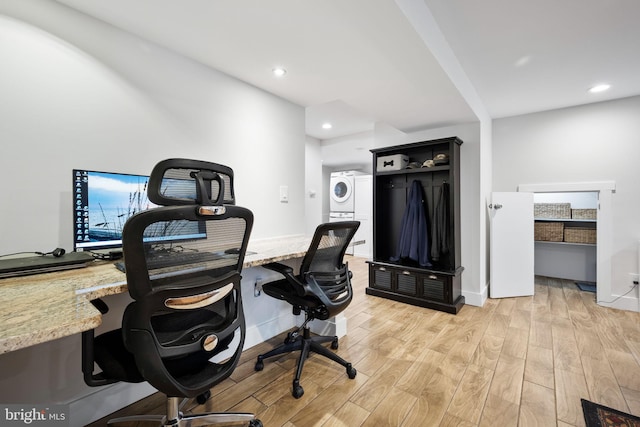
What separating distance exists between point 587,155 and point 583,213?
837mm

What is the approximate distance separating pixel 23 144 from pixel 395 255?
344 cm

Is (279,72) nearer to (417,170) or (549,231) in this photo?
(417,170)

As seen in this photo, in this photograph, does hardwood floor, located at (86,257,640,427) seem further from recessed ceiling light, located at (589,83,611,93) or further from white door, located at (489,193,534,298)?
recessed ceiling light, located at (589,83,611,93)

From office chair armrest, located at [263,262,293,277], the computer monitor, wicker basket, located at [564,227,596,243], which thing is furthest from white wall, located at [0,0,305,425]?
wicker basket, located at [564,227,596,243]

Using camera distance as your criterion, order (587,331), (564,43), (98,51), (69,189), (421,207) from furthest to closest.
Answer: (421,207), (587,331), (564,43), (98,51), (69,189)

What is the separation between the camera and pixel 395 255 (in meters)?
3.55

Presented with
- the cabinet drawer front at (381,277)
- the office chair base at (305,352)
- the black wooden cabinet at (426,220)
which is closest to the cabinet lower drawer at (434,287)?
the black wooden cabinet at (426,220)

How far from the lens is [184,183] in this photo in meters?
1.09

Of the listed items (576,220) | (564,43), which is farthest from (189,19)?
(576,220)

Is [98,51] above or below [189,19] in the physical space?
below

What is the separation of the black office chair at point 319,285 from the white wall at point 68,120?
3.58 feet

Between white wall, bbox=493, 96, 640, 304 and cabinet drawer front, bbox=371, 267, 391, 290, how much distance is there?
2147 mm

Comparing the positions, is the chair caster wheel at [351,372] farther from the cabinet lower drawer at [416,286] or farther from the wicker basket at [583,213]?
the wicker basket at [583,213]

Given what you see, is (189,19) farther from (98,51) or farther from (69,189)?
(69,189)
